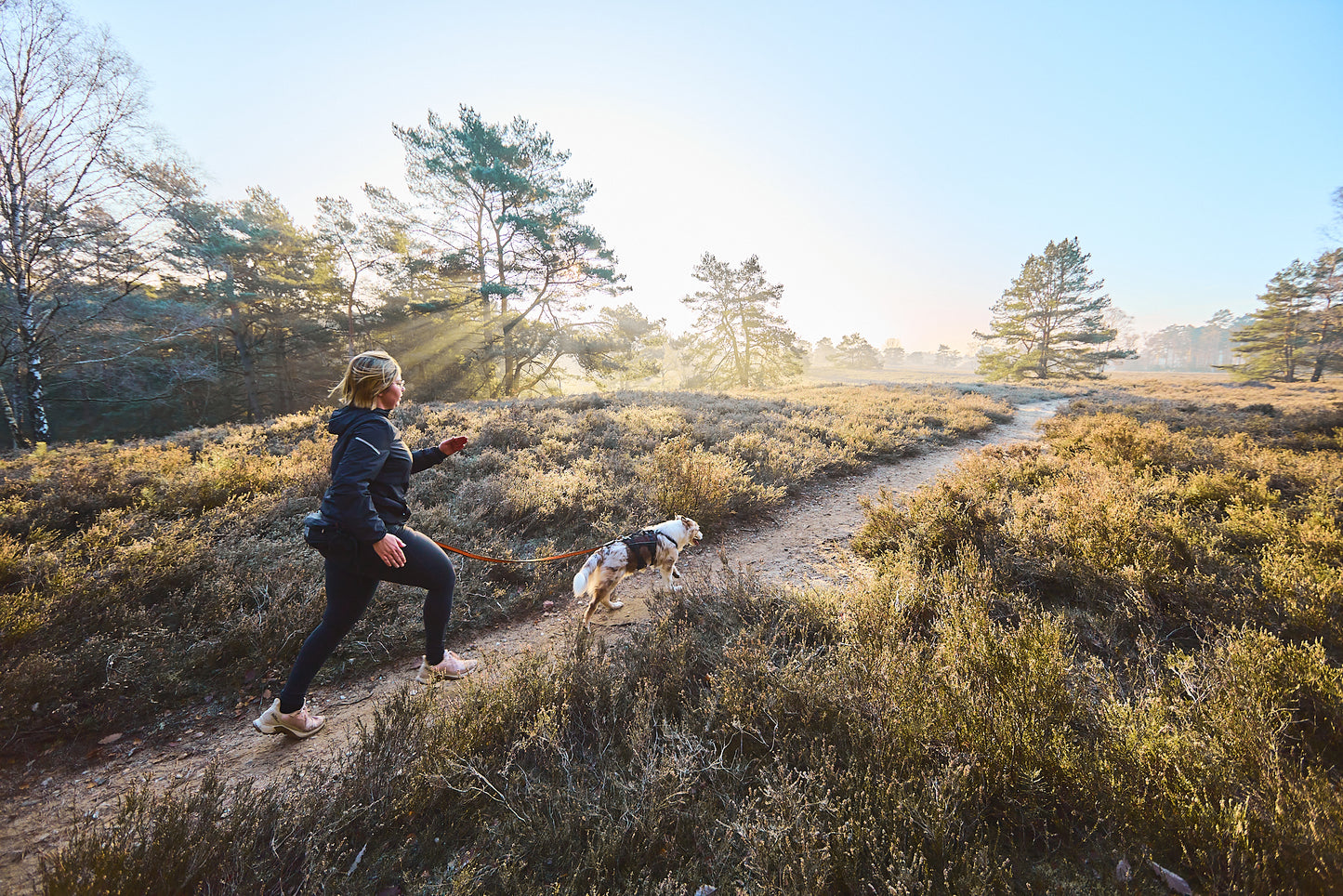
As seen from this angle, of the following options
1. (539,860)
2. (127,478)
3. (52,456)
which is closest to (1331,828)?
(539,860)

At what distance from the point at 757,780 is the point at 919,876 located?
2.44ft

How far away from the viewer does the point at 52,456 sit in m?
6.57

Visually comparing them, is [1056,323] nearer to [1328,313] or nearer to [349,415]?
[1328,313]

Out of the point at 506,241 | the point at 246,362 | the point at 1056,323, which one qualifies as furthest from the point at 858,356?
the point at 246,362

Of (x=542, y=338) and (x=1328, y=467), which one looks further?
(x=542, y=338)

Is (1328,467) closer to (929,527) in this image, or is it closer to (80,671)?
(929,527)

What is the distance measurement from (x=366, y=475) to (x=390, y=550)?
48 cm

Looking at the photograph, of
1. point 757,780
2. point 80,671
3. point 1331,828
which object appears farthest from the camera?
point 80,671

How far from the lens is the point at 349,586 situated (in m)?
2.70

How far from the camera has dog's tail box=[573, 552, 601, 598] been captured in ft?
11.9

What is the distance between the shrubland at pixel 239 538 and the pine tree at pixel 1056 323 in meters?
40.2

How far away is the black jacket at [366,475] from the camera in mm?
2426

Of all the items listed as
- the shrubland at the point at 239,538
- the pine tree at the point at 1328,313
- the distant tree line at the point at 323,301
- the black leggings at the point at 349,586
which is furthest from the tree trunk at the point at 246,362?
the pine tree at the point at 1328,313

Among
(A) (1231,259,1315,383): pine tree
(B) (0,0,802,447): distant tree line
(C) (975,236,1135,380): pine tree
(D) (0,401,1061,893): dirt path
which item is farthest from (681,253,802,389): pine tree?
(A) (1231,259,1315,383): pine tree
